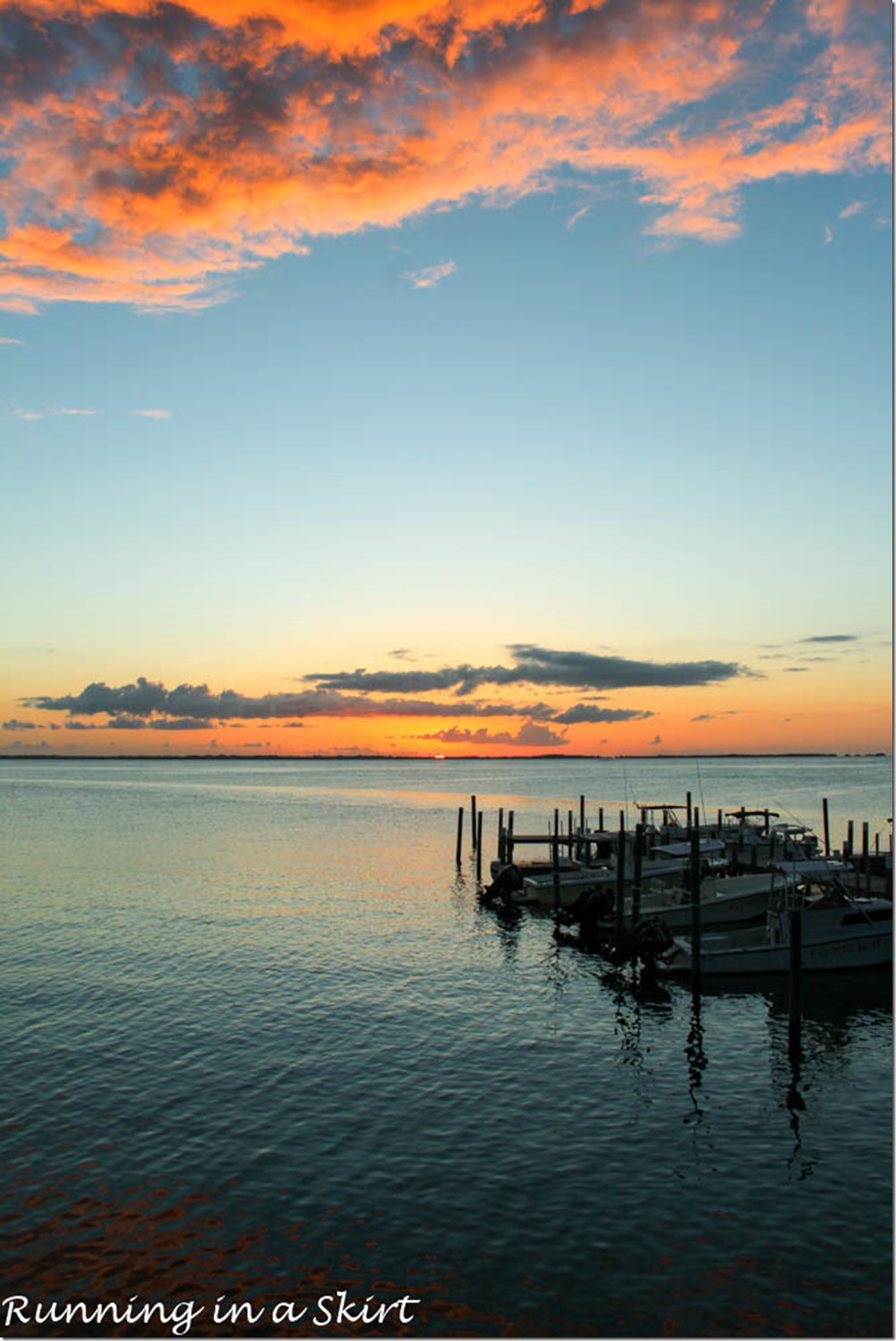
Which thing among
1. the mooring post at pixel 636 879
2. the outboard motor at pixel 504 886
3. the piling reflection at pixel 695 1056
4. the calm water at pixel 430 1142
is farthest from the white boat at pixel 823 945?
the outboard motor at pixel 504 886

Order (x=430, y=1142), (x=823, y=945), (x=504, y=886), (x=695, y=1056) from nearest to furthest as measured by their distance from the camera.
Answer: (x=430, y=1142)
(x=695, y=1056)
(x=823, y=945)
(x=504, y=886)

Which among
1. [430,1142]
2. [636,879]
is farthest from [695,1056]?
[636,879]

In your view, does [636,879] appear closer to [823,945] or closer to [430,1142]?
[823,945]

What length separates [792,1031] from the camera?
2366 cm

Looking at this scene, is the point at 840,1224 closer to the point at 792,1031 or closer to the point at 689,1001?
the point at 792,1031

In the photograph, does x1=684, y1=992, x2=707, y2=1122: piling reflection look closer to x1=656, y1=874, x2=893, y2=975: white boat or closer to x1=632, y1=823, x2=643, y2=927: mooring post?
x1=656, y1=874, x2=893, y2=975: white boat

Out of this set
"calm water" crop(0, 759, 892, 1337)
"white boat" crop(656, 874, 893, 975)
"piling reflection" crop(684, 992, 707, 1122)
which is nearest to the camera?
"calm water" crop(0, 759, 892, 1337)

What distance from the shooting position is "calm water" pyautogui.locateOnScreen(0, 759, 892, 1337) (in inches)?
529

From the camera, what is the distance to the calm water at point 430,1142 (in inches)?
529

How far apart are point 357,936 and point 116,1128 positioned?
68.7 ft

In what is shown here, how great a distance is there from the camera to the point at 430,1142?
1842cm

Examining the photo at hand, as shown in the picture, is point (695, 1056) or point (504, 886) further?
point (504, 886)

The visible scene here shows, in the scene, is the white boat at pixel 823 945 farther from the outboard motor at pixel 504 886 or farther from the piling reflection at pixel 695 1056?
the outboard motor at pixel 504 886

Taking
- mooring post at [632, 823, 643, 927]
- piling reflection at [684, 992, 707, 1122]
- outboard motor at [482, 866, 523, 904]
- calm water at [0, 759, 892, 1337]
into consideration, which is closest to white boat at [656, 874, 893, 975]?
calm water at [0, 759, 892, 1337]
